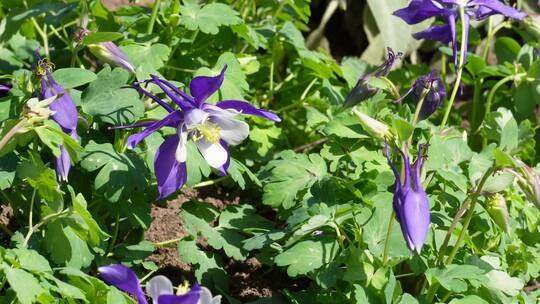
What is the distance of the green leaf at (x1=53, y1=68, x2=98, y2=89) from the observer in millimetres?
2043

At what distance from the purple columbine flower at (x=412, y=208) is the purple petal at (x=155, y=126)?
465 millimetres

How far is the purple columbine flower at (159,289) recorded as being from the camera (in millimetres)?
1552

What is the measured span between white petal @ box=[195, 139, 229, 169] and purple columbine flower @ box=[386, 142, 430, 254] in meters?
0.42

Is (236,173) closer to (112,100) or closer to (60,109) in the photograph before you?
(112,100)

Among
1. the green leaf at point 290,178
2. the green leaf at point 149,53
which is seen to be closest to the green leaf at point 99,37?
the green leaf at point 149,53

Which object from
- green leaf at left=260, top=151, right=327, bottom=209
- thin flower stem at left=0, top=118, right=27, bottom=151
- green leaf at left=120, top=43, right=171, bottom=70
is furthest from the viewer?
green leaf at left=120, top=43, right=171, bottom=70

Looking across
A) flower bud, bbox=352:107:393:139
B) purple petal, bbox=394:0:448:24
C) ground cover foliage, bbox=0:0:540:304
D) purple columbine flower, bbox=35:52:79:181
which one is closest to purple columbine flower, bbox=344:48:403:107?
ground cover foliage, bbox=0:0:540:304

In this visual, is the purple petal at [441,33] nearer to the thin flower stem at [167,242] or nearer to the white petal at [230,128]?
the white petal at [230,128]

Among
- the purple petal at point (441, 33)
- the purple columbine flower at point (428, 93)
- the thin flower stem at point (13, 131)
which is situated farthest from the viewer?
the purple petal at point (441, 33)

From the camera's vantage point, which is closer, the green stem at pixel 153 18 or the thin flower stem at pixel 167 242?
the thin flower stem at pixel 167 242

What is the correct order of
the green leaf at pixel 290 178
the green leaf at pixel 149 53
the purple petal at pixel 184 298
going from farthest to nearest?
the green leaf at pixel 149 53, the green leaf at pixel 290 178, the purple petal at pixel 184 298

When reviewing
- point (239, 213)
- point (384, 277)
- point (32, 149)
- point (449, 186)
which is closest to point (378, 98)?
point (449, 186)

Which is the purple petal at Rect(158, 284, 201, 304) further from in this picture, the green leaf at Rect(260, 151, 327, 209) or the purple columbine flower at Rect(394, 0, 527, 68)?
the purple columbine flower at Rect(394, 0, 527, 68)

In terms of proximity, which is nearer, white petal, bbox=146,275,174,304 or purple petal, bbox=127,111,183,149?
white petal, bbox=146,275,174,304
